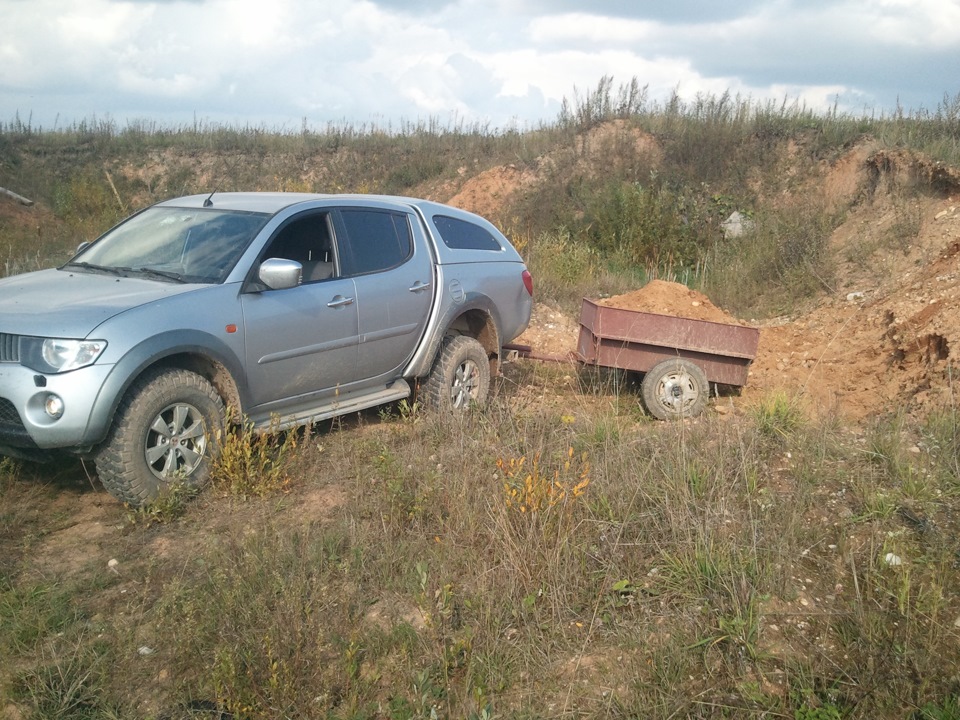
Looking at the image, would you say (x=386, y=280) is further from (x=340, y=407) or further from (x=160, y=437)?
(x=160, y=437)

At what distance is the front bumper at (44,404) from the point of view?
4766 mm

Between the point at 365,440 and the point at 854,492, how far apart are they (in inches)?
129

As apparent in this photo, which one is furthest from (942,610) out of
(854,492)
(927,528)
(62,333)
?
(62,333)

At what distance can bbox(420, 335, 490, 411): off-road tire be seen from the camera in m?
7.19

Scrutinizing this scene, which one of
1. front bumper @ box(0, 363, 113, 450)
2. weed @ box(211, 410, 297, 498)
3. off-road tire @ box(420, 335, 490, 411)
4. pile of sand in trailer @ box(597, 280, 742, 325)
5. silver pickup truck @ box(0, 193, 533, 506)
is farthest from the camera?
pile of sand in trailer @ box(597, 280, 742, 325)

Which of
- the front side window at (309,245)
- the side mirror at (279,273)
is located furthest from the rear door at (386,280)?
the side mirror at (279,273)

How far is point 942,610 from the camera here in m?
3.90

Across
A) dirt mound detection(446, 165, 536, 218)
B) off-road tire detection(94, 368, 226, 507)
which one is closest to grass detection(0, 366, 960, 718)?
off-road tire detection(94, 368, 226, 507)

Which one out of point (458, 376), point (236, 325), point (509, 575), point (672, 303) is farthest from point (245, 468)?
point (672, 303)

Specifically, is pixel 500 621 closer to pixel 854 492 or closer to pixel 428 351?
pixel 854 492

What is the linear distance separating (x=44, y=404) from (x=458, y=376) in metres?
3.43

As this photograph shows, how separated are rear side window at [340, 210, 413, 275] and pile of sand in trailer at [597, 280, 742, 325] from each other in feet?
11.5

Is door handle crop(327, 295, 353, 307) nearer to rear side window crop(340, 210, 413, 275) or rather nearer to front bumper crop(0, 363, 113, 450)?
rear side window crop(340, 210, 413, 275)

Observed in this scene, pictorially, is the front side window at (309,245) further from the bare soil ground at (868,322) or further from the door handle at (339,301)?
the bare soil ground at (868,322)
